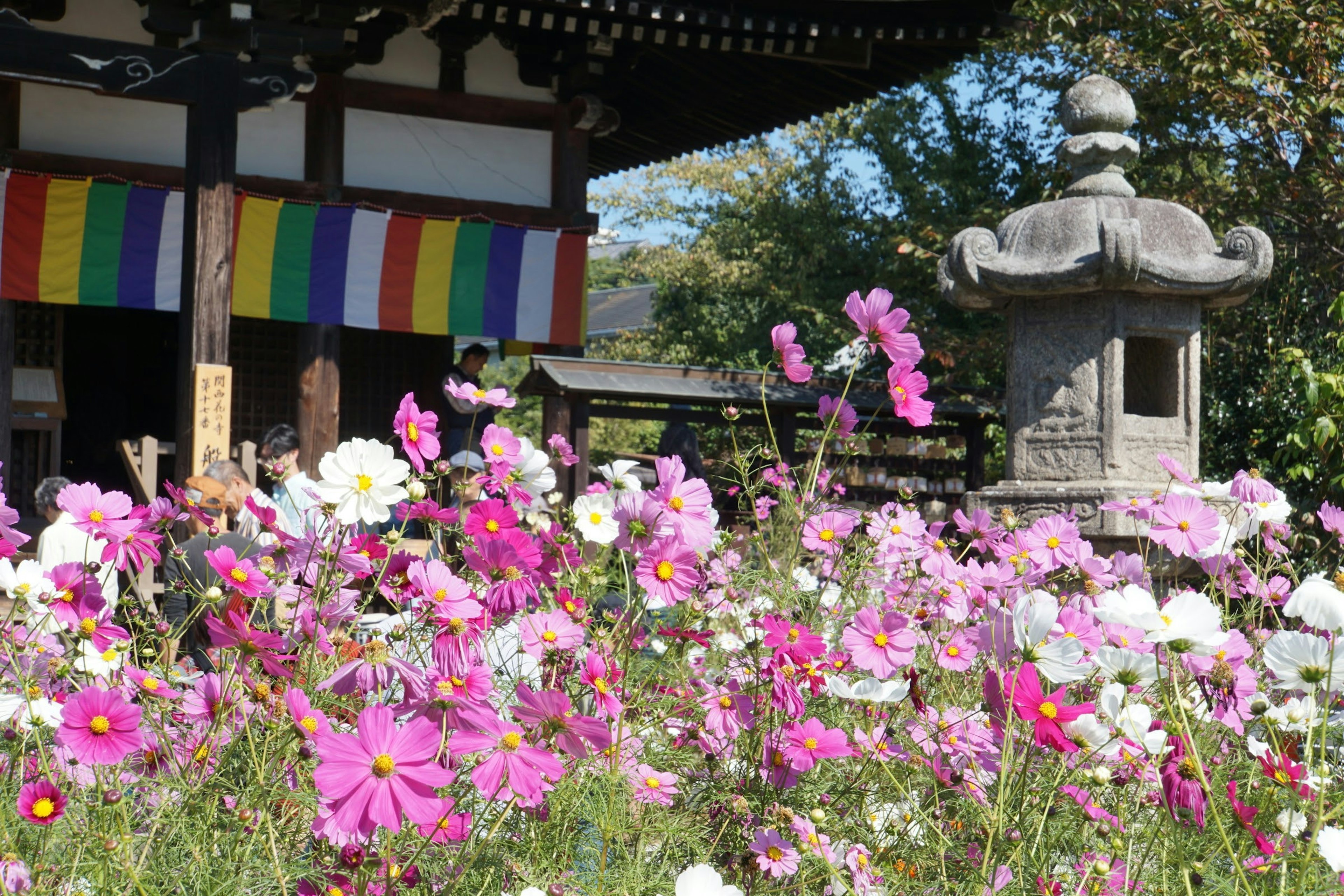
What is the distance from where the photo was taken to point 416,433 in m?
1.47

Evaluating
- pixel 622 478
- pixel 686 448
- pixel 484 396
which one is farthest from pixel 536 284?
pixel 622 478

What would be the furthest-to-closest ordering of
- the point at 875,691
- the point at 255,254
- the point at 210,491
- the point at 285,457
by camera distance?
the point at 255,254
the point at 285,457
the point at 210,491
the point at 875,691

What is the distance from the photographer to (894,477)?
365 inches

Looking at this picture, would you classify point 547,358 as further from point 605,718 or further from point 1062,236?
point 605,718

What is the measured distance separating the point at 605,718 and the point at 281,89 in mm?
4698

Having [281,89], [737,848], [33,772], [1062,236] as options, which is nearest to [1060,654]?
[737,848]

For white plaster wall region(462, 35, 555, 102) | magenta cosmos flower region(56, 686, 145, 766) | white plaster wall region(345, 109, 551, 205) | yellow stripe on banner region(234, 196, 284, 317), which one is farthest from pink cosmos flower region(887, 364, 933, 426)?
white plaster wall region(462, 35, 555, 102)

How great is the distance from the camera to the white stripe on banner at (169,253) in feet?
23.0

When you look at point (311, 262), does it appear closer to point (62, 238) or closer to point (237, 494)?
point (62, 238)

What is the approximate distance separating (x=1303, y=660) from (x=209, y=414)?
476 cm

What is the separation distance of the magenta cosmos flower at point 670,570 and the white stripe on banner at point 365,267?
628 centimetres

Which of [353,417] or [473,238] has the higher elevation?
[473,238]

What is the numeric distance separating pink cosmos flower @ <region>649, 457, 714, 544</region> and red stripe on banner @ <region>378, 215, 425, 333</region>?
6.29 metres

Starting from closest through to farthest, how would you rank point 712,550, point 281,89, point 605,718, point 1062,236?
point 605,718, point 712,550, point 1062,236, point 281,89
